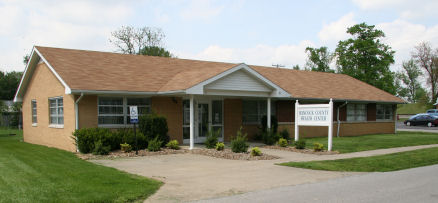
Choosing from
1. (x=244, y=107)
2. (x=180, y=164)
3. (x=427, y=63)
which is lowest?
(x=180, y=164)

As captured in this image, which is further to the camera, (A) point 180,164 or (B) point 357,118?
(B) point 357,118

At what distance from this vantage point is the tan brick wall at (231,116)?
1972 centimetres

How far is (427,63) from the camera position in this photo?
6619 centimetres

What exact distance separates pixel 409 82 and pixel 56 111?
301ft

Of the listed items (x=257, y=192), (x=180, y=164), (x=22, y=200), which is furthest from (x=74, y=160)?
(x=257, y=192)

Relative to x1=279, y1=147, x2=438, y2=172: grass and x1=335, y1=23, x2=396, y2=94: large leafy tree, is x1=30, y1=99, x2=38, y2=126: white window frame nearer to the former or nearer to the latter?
x1=279, y1=147, x2=438, y2=172: grass

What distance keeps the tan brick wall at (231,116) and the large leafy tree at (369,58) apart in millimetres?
27498

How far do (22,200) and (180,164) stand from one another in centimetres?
593

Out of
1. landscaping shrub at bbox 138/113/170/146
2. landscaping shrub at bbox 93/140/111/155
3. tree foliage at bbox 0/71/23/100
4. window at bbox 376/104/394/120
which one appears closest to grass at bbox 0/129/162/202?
landscaping shrub at bbox 93/140/111/155

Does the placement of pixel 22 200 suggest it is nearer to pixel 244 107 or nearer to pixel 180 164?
pixel 180 164

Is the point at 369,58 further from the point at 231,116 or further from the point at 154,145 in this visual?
the point at 154,145

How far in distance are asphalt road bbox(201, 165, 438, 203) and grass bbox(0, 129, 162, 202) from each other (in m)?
1.92

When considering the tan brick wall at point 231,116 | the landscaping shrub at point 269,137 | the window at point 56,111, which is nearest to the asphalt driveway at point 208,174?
the landscaping shrub at point 269,137

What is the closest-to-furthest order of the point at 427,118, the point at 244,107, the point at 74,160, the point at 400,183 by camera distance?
1. the point at 400,183
2. the point at 74,160
3. the point at 244,107
4. the point at 427,118
